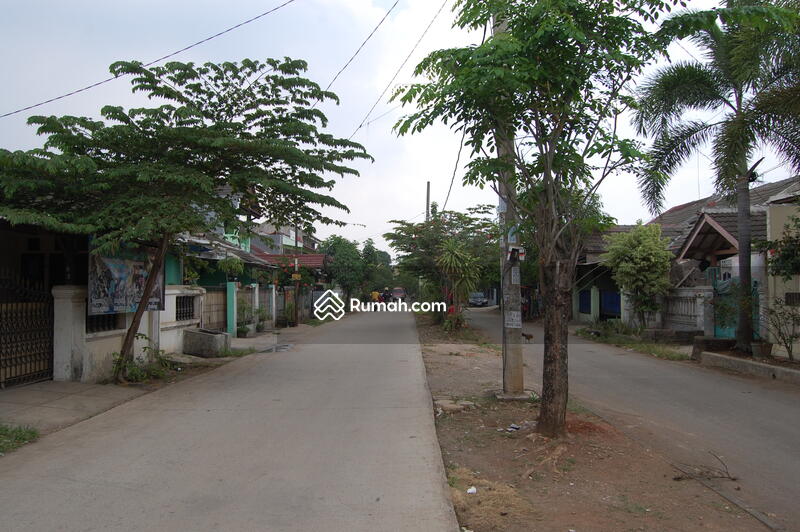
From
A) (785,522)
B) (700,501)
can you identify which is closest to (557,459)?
(700,501)

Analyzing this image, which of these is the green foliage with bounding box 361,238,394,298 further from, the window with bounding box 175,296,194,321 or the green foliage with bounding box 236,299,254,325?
the window with bounding box 175,296,194,321

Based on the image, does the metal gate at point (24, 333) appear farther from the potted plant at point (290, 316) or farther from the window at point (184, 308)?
the potted plant at point (290, 316)

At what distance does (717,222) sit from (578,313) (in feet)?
46.0

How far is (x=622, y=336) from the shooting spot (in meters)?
18.7

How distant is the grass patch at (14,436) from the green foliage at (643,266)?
16342mm

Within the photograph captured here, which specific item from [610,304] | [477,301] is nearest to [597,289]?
[610,304]

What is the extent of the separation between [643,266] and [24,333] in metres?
16.3

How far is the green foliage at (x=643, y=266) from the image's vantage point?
1809 centimetres

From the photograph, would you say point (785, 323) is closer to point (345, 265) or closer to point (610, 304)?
point (610, 304)

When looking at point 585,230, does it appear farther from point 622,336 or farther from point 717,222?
point 622,336

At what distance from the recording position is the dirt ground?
170 inches

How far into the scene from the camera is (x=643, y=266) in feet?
59.6

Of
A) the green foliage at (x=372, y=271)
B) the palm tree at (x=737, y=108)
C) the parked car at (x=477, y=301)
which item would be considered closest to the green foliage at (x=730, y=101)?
the palm tree at (x=737, y=108)

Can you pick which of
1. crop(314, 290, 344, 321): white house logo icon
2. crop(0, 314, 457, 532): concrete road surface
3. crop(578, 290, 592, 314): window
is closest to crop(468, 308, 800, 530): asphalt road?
crop(0, 314, 457, 532): concrete road surface
